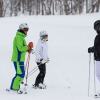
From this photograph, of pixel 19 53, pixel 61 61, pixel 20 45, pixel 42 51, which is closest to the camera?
pixel 20 45

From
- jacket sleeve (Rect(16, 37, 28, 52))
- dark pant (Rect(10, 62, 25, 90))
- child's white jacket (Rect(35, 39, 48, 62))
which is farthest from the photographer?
child's white jacket (Rect(35, 39, 48, 62))

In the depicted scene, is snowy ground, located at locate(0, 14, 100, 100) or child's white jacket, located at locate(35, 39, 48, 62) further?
child's white jacket, located at locate(35, 39, 48, 62)

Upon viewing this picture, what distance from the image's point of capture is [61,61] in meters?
20.4

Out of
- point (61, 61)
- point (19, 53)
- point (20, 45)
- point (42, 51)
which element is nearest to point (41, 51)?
point (42, 51)

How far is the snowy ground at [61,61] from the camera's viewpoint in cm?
1255

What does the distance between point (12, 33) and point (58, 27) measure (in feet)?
14.3

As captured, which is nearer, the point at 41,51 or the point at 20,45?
the point at 20,45

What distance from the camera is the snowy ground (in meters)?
12.5

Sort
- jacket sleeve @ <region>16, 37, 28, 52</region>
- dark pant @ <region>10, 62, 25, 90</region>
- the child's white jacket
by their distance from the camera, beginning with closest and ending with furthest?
jacket sleeve @ <region>16, 37, 28, 52</region>, dark pant @ <region>10, 62, 25, 90</region>, the child's white jacket

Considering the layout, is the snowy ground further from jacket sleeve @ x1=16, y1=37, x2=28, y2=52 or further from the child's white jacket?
jacket sleeve @ x1=16, y1=37, x2=28, y2=52

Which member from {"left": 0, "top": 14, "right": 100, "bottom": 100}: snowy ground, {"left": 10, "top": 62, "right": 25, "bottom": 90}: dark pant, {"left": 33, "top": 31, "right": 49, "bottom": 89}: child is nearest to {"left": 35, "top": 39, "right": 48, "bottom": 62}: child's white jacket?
{"left": 33, "top": 31, "right": 49, "bottom": 89}: child

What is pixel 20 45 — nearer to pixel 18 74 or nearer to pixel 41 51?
pixel 18 74

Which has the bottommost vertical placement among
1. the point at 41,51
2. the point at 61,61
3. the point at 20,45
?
the point at 61,61

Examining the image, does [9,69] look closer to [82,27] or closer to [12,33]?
[12,33]
